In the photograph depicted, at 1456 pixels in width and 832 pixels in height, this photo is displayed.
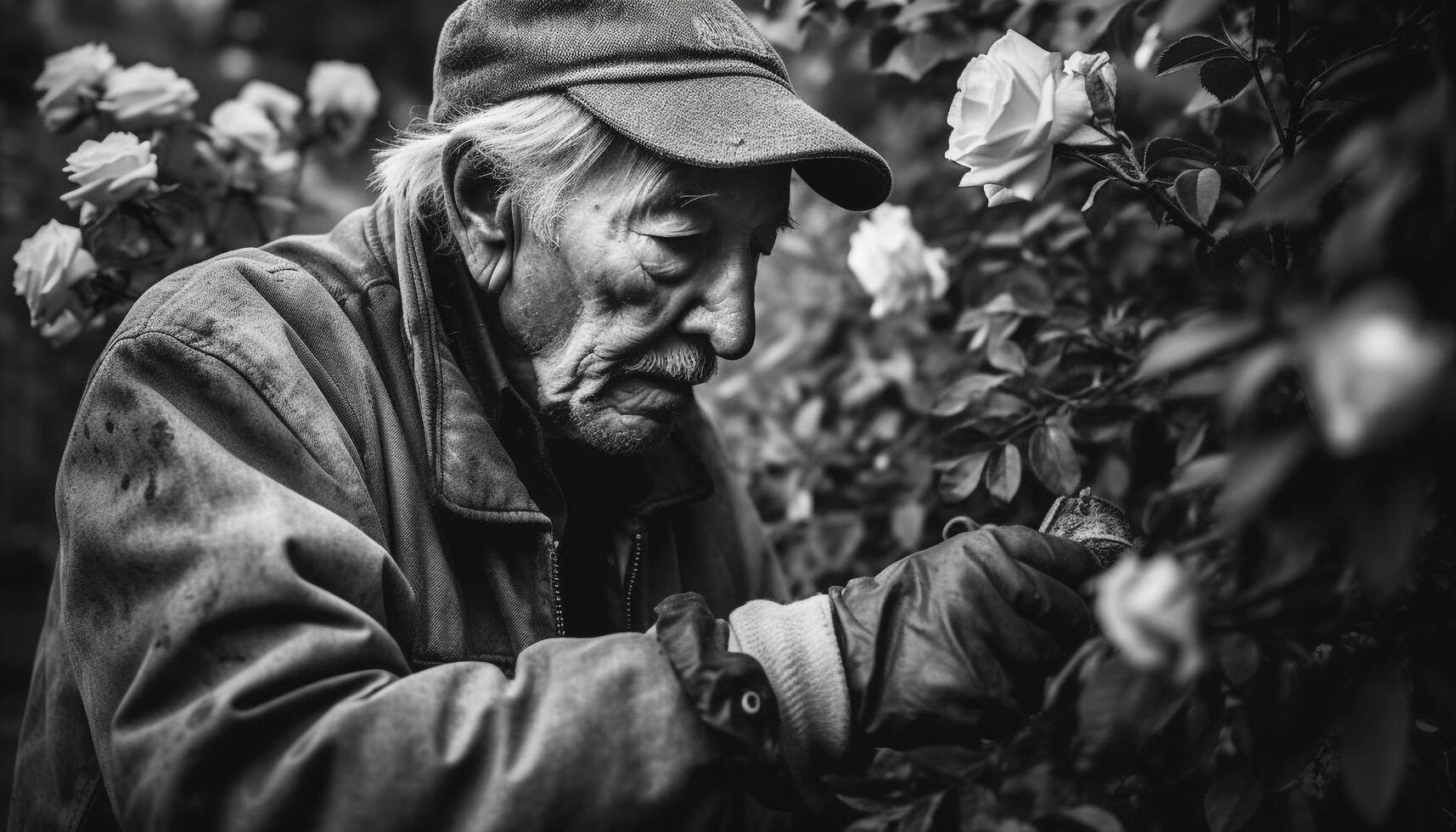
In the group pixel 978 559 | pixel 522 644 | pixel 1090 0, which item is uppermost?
pixel 1090 0

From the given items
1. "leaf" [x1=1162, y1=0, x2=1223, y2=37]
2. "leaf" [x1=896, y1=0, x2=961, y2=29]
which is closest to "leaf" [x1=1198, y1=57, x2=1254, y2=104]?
"leaf" [x1=1162, y1=0, x2=1223, y2=37]

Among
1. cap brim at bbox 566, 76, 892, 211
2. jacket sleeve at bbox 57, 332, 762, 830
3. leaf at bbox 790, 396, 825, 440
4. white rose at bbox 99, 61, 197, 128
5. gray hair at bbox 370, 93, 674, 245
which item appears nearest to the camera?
jacket sleeve at bbox 57, 332, 762, 830

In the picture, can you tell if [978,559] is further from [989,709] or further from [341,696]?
[341,696]

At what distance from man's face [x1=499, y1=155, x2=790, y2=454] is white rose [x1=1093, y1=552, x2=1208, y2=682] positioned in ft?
3.44

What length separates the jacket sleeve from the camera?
126 centimetres

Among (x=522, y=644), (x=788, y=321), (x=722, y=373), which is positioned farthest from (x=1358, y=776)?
(x=722, y=373)

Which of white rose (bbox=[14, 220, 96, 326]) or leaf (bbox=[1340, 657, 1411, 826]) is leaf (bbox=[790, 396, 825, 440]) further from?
leaf (bbox=[1340, 657, 1411, 826])

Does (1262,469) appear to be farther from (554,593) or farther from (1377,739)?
(554,593)

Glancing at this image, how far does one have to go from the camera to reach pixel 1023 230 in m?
2.29

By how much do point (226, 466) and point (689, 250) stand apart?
76 centimetres

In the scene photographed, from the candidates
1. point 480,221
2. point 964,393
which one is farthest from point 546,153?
point 964,393

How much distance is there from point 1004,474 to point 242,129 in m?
1.75

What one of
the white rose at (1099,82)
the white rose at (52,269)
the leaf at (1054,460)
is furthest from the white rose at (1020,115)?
the white rose at (52,269)

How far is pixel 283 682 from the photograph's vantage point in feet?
4.23
